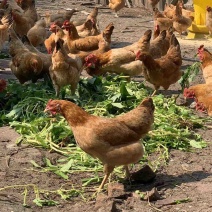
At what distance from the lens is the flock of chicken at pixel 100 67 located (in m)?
5.06

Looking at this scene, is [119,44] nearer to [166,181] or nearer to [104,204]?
[166,181]

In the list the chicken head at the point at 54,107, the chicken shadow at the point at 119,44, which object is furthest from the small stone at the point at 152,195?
the chicken shadow at the point at 119,44

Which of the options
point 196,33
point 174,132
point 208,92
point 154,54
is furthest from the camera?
point 196,33

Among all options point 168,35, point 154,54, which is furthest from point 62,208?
point 168,35

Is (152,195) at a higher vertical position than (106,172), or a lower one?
lower

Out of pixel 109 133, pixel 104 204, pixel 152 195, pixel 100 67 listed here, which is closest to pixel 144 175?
pixel 152 195

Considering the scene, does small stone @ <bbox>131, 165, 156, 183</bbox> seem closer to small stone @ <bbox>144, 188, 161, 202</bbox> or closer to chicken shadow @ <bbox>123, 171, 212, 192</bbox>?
chicken shadow @ <bbox>123, 171, 212, 192</bbox>

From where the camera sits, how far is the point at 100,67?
8688 millimetres

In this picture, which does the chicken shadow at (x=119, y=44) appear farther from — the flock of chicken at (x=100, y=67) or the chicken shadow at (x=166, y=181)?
the chicken shadow at (x=166, y=181)

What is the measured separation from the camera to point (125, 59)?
866 centimetres

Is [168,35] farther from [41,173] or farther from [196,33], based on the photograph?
[41,173]

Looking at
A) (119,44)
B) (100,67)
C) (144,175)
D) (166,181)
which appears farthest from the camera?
(119,44)

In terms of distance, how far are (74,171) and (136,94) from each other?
234 cm

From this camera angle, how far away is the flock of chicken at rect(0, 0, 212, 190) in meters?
5.06
